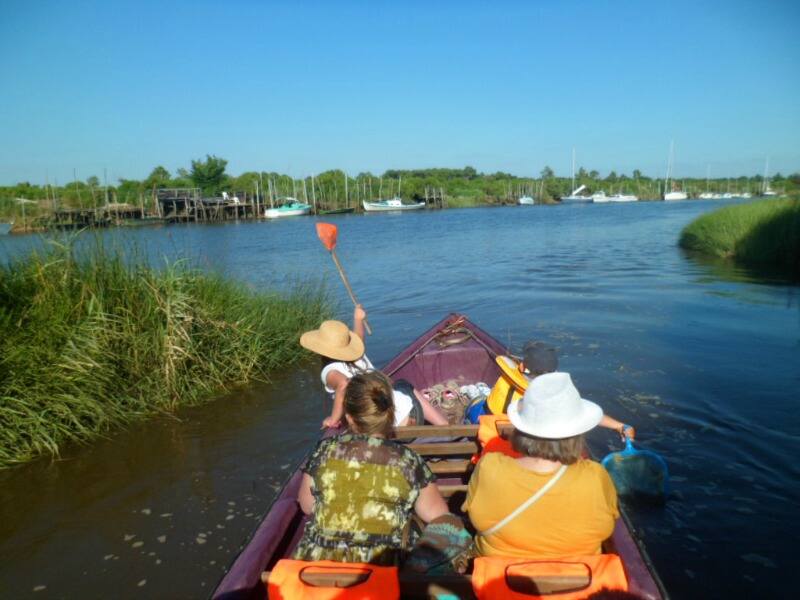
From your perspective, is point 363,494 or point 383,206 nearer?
point 363,494

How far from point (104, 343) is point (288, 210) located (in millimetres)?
72828

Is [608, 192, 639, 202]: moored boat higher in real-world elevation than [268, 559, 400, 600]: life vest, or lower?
higher

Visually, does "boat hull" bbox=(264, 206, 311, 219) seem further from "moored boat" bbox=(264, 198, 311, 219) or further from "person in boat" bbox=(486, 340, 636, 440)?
"person in boat" bbox=(486, 340, 636, 440)

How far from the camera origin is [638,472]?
4723mm

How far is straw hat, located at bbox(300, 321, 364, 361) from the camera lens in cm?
424

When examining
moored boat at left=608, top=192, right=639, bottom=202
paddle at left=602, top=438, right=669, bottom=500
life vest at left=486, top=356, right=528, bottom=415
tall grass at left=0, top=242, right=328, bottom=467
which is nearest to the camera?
life vest at left=486, top=356, right=528, bottom=415

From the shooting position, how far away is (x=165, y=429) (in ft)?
21.9

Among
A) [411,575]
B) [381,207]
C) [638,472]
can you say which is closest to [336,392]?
[411,575]

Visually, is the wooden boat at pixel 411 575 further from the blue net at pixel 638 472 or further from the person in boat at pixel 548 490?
the blue net at pixel 638 472

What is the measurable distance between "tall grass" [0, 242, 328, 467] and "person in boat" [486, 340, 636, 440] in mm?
4346

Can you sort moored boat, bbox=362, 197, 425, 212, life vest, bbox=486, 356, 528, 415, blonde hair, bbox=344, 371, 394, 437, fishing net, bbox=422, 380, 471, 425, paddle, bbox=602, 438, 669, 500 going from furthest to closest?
moored boat, bbox=362, 197, 425, 212 → fishing net, bbox=422, 380, 471, 425 → paddle, bbox=602, 438, 669, 500 → life vest, bbox=486, 356, 528, 415 → blonde hair, bbox=344, 371, 394, 437

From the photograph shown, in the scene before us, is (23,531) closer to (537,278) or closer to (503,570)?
(503,570)

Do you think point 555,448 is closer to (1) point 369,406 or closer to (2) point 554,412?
(2) point 554,412

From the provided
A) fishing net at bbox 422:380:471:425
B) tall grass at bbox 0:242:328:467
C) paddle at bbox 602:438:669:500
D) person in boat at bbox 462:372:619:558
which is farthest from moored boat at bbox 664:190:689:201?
person in boat at bbox 462:372:619:558
